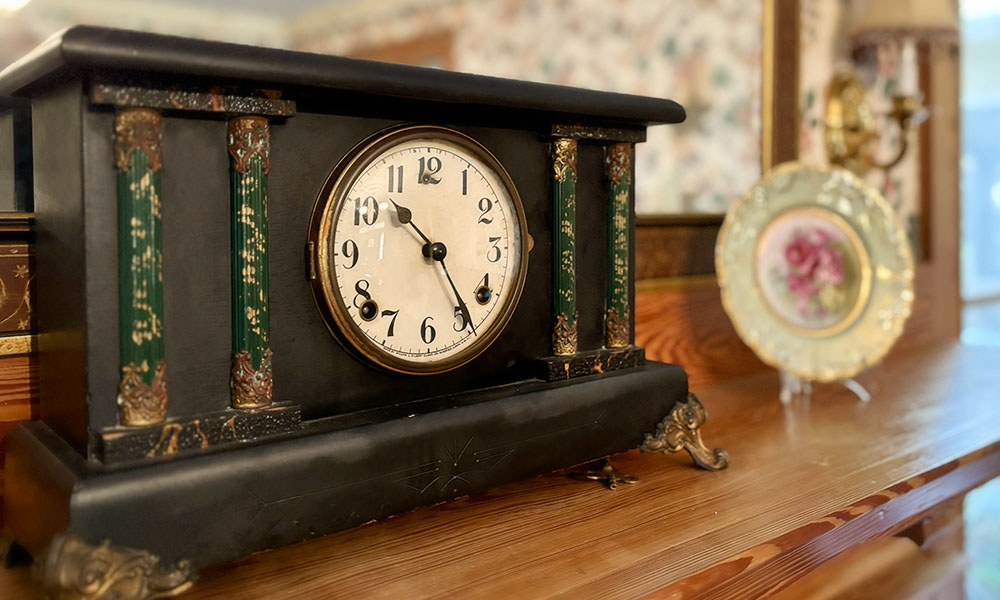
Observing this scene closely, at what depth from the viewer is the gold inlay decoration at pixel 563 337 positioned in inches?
36.7

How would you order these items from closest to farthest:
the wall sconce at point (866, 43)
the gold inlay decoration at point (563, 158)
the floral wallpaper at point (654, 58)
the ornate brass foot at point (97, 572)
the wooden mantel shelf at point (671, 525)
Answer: the ornate brass foot at point (97, 572)
the wooden mantel shelf at point (671, 525)
the gold inlay decoration at point (563, 158)
the floral wallpaper at point (654, 58)
the wall sconce at point (866, 43)

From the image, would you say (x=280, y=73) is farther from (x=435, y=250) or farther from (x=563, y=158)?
(x=563, y=158)

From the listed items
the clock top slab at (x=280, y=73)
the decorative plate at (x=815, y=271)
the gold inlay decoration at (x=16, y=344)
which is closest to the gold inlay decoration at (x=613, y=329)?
the clock top slab at (x=280, y=73)

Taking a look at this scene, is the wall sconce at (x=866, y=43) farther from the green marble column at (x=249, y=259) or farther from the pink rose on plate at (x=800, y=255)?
the green marble column at (x=249, y=259)

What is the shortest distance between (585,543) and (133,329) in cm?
44

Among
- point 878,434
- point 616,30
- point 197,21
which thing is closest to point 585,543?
point 878,434

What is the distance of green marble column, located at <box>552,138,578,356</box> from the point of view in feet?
3.04

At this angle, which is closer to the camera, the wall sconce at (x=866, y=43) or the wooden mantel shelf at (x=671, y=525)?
the wooden mantel shelf at (x=671, y=525)

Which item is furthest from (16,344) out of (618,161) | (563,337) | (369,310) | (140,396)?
(618,161)

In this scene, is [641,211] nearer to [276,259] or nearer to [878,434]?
[878,434]

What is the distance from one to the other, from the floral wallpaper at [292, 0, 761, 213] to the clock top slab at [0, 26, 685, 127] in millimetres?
641

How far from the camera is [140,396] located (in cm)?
66

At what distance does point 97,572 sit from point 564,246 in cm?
56

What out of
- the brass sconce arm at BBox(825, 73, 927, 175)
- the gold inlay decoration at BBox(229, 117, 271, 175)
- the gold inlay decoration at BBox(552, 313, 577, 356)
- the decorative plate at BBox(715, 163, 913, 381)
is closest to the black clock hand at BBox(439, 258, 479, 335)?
the gold inlay decoration at BBox(552, 313, 577, 356)
